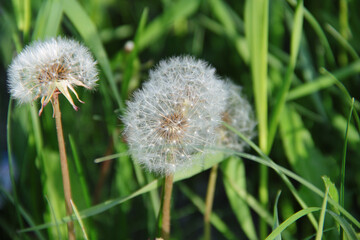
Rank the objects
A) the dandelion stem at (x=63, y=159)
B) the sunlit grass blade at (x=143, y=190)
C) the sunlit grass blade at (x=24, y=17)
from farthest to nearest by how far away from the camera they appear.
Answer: the sunlit grass blade at (x=24, y=17) → the sunlit grass blade at (x=143, y=190) → the dandelion stem at (x=63, y=159)

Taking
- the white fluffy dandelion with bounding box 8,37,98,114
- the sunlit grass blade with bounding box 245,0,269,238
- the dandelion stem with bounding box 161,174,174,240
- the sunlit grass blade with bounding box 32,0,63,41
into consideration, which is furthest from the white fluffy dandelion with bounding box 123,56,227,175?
the sunlit grass blade with bounding box 32,0,63,41

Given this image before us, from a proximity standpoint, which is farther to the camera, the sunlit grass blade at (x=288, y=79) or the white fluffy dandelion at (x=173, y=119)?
the sunlit grass blade at (x=288, y=79)

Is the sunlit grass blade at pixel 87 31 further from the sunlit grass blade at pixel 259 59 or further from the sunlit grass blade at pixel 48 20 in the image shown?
the sunlit grass blade at pixel 259 59

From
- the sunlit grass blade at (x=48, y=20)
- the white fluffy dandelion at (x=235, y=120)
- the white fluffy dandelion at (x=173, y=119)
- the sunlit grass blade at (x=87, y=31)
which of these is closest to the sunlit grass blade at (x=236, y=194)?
the white fluffy dandelion at (x=235, y=120)

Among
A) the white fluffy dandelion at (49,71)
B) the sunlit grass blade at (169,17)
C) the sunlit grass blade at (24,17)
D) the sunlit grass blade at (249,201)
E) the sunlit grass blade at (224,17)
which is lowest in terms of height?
the sunlit grass blade at (249,201)

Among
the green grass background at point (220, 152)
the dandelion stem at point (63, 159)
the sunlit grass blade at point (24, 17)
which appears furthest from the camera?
the sunlit grass blade at point (24, 17)

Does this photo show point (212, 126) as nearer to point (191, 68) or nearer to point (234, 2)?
point (191, 68)

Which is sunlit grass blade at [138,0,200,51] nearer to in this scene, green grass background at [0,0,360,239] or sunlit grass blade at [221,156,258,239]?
green grass background at [0,0,360,239]
